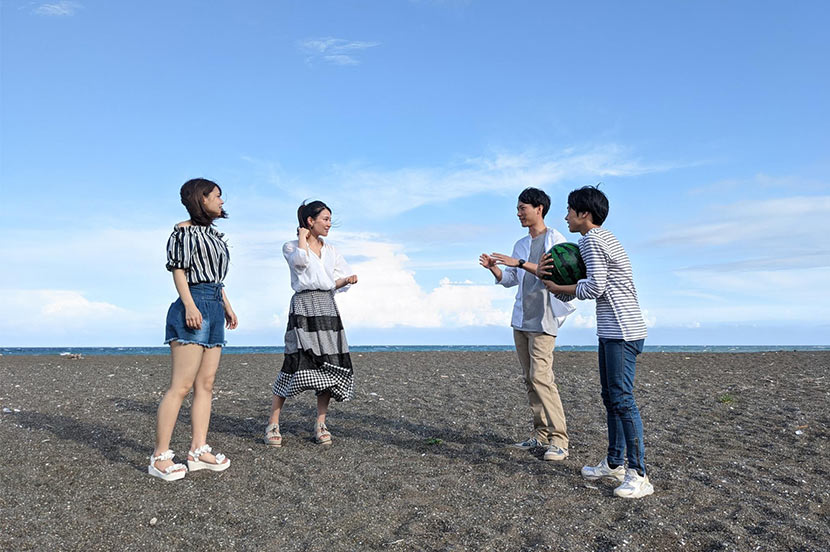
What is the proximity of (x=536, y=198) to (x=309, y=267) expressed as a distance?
8.30 feet

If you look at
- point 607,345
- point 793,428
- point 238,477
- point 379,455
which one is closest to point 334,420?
point 379,455

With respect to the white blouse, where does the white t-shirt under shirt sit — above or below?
below

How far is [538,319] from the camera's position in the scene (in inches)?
246

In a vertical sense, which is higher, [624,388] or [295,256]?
[295,256]

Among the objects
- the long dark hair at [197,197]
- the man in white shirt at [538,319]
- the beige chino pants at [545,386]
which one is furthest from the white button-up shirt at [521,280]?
the long dark hair at [197,197]

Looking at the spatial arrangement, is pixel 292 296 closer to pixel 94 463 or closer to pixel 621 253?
pixel 94 463

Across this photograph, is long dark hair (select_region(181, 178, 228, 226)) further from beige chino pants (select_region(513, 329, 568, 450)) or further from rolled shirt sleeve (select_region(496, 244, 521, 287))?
beige chino pants (select_region(513, 329, 568, 450))

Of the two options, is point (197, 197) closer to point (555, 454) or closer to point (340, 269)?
point (340, 269)

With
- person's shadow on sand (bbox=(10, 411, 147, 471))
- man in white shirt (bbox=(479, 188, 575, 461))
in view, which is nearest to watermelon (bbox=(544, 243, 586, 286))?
man in white shirt (bbox=(479, 188, 575, 461))

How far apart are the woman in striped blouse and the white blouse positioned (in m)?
0.90

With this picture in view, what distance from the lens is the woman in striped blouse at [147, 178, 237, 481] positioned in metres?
5.27

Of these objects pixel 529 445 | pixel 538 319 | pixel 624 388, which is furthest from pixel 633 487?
pixel 538 319

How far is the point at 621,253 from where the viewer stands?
200 inches

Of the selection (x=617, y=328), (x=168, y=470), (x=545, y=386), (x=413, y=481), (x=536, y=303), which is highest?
(x=536, y=303)
